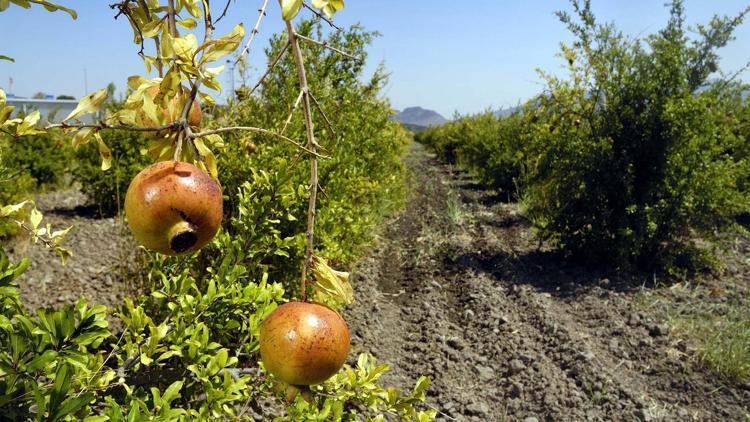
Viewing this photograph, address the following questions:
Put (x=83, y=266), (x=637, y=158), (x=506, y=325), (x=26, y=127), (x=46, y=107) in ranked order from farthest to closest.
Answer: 1. (x=46, y=107)
2. (x=637, y=158)
3. (x=83, y=266)
4. (x=506, y=325)
5. (x=26, y=127)

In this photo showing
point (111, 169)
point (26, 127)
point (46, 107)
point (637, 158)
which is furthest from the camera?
point (46, 107)

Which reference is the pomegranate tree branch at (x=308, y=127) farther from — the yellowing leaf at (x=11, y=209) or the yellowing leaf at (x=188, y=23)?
the yellowing leaf at (x=11, y=209)

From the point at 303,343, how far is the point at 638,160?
5.29 m

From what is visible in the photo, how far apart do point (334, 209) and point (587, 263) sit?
286cm

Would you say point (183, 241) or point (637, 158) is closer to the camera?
point (183, 241)

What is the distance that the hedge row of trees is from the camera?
4.78 meters

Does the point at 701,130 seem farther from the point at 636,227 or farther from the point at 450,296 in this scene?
the point at 450,296

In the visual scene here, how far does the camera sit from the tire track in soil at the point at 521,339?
121 inches

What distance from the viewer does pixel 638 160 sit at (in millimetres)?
5121

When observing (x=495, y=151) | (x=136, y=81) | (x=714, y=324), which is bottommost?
(x=714, y=324)

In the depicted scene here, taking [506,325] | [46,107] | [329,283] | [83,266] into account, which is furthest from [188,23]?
[46,107]

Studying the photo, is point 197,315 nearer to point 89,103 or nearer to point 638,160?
point 89,103

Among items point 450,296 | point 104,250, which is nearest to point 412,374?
point 450,296

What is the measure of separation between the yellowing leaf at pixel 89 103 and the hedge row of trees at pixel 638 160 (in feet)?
15.8
